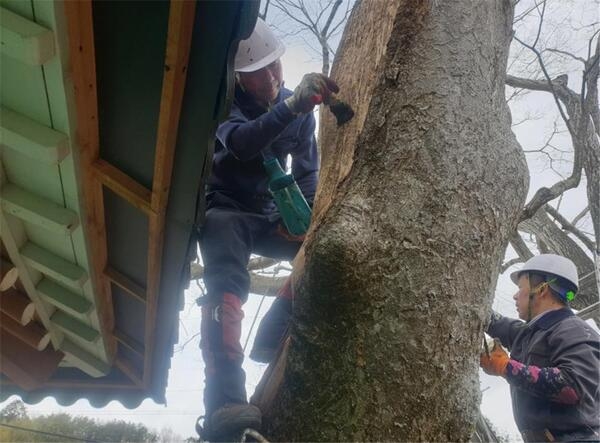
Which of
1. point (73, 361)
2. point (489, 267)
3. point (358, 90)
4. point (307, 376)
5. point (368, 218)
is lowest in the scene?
point (307, 376)

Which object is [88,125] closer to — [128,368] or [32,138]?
[32,138]

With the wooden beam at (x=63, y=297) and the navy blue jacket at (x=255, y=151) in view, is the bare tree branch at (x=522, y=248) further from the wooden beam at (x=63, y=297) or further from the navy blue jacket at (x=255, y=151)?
the wooden beam at (x=63, y=297)

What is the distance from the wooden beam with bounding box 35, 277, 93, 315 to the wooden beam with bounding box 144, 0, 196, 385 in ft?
1.87

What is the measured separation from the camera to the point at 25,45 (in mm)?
1255

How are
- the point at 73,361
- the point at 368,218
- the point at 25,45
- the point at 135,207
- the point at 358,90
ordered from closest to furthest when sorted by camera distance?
the point at 25,45 → the point at 368,218 → the point at 358,90 → the point at 135,207 → the point at 73,361


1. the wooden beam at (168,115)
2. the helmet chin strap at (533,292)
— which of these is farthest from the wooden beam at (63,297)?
the helmet chin strap at (533,292)

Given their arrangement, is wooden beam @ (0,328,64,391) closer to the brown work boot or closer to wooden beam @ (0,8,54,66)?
the brown work boot

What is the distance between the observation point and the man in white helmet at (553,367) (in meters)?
2.68

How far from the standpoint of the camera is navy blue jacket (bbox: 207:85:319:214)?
2137 mm

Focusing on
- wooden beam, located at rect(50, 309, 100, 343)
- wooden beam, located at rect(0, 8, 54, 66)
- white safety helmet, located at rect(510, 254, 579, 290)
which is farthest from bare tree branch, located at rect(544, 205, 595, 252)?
wooden beam, located at rect(0, 8, 54, 66)

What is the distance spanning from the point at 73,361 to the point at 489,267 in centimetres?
298

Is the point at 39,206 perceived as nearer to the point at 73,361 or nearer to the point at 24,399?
the point at 73,361

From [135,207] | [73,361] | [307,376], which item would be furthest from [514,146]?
[73,361]

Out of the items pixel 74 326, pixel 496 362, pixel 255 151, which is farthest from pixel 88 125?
pixel 496 362
